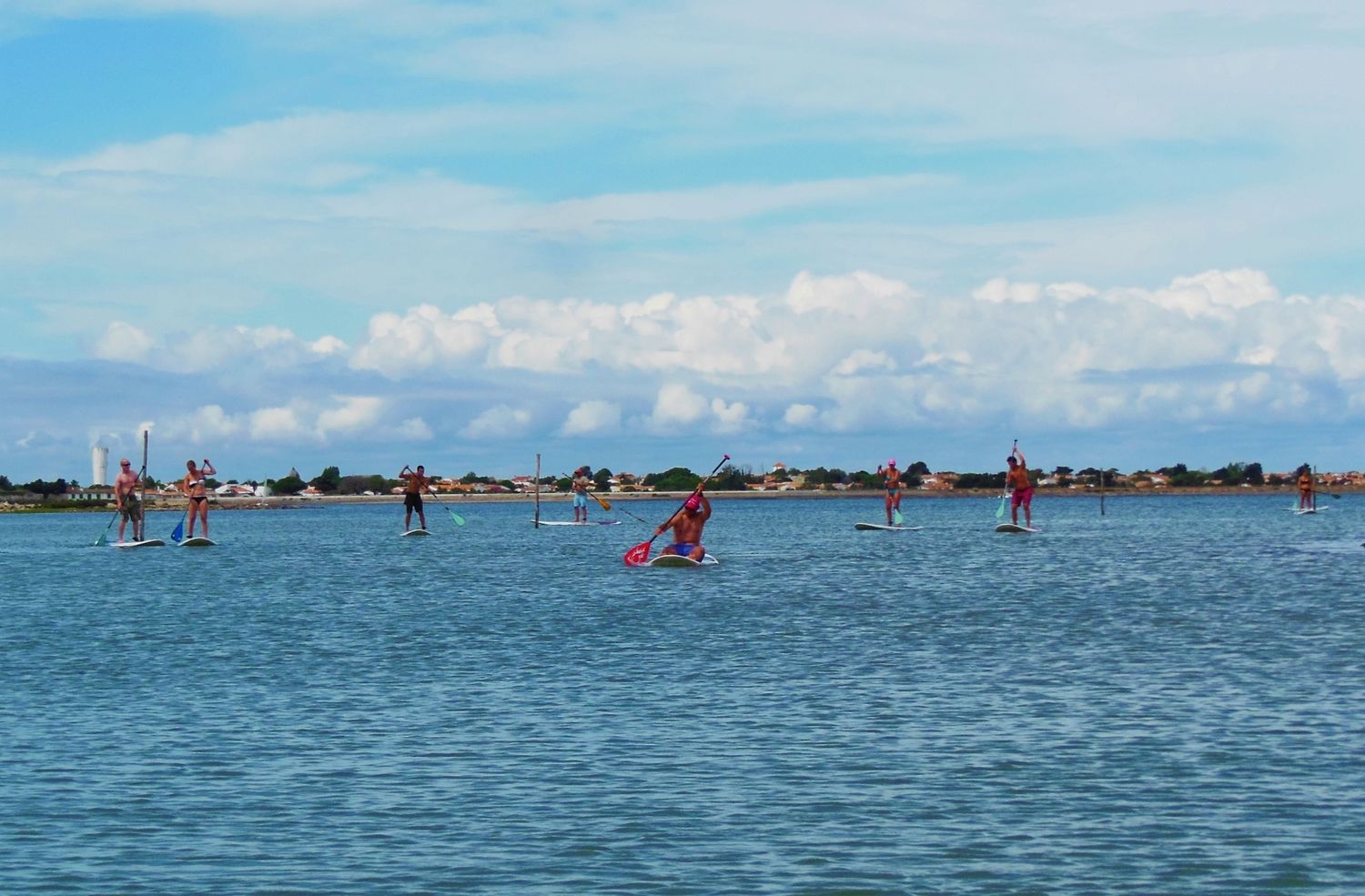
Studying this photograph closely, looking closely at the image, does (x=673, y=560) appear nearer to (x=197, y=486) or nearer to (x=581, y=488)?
(x=197, y=486)

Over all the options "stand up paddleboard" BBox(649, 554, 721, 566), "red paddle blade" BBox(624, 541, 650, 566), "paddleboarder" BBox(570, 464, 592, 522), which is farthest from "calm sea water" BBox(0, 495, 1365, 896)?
"paddleboarder" BBox(570, 464, 592, 522)

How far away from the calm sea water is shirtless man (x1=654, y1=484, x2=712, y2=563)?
202 inches

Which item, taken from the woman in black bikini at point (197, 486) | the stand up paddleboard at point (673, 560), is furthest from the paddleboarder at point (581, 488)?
the stand up paddleboard at point (673, 560)

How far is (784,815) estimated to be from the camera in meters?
14.3

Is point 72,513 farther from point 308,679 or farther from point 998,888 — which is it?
point 998,888

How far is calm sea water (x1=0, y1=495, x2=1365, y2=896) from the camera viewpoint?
12.7 metres

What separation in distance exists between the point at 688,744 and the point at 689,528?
92.0 feet

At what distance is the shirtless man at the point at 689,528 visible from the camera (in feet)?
142

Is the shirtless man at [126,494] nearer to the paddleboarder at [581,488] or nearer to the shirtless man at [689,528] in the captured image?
the shirtless man at [689,528]

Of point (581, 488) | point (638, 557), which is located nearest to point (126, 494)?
point (638, 557)

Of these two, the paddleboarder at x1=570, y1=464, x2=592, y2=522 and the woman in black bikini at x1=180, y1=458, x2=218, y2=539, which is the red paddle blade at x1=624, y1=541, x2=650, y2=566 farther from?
the paddleboarder at x1=570, y1=464, x2=592, y2=522

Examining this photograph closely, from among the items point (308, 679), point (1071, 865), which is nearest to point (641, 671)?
point (308, 679)

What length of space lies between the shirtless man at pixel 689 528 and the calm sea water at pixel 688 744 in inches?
202

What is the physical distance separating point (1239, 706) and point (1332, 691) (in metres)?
2.00
